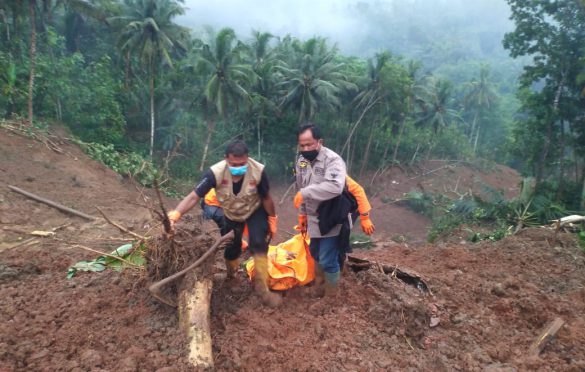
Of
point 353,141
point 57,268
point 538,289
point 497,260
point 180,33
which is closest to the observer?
point 57,268

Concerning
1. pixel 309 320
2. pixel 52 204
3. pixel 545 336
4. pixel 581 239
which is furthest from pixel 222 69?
pixel 545 336

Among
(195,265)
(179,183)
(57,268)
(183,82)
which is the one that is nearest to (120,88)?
(183,82)

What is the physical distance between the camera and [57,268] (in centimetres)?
446

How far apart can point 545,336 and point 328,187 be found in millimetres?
2313

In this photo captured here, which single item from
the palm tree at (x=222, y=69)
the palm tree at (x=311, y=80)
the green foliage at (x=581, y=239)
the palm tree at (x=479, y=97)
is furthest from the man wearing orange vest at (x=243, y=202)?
the palm tree at (x=479, y=97)

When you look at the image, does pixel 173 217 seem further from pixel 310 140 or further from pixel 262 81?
pixel 262 81

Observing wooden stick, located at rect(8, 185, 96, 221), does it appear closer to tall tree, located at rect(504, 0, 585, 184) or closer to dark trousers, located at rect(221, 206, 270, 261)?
dark trousers, located at rect(221, 206, 270, 261)

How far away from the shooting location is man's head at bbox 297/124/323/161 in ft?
12.2

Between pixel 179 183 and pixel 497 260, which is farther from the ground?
pixel 497 260

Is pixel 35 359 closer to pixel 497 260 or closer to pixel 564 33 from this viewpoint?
pixel 497 260

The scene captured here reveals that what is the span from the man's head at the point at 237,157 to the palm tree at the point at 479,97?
47290 millimetres

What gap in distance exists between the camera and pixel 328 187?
3615 mm

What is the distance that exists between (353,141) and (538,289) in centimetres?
2861

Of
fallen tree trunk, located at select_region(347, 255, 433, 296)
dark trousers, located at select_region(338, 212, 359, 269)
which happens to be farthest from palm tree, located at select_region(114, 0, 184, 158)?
dark trousers, located at select_region(338, 212, 359, 269)
